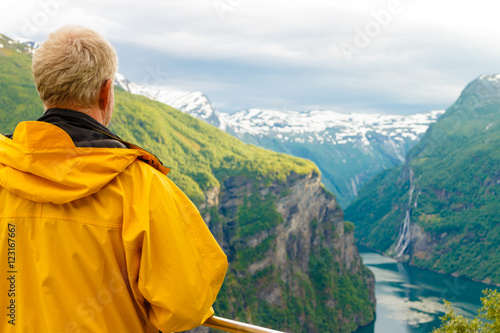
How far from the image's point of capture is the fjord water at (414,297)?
281 feet

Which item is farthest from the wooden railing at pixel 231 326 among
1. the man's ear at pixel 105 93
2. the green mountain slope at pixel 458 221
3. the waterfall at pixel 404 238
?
the waterfall at pixel 404 238

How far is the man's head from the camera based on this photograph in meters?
1.95

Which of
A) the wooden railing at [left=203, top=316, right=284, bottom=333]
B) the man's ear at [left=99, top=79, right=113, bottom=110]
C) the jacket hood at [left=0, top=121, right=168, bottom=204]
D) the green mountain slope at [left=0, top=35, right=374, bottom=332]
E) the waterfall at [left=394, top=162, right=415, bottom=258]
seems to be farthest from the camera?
the waterfall at [left=394, top=162, right=415, bottom=258]

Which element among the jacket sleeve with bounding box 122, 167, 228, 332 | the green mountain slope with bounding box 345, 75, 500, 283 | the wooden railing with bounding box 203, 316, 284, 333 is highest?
the jacket sleeve with bounding box 122, 167, 228, 332

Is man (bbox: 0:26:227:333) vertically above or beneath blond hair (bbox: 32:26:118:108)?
beneath

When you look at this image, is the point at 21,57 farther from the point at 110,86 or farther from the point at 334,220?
the point at 110,86

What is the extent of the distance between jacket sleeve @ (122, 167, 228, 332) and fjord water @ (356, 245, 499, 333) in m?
80.4

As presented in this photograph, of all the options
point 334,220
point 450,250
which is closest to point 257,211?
point 334,220

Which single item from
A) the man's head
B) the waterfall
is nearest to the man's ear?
the man's head

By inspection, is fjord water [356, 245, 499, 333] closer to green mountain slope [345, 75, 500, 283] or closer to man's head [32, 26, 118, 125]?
green mountain slope [345, 75, 500, 283]

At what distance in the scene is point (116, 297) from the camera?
189cm

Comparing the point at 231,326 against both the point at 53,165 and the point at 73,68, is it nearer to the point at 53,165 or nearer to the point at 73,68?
the point at 53,165

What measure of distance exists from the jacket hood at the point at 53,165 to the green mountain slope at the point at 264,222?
91.0 m

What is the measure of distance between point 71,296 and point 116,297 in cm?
16
